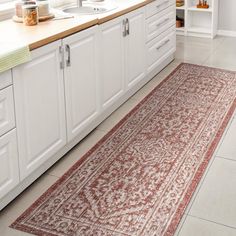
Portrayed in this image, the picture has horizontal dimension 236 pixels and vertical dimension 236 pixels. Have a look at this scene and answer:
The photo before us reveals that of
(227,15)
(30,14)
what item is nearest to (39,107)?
(30,14)

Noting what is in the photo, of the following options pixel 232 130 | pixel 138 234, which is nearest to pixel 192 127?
pixel 232 130

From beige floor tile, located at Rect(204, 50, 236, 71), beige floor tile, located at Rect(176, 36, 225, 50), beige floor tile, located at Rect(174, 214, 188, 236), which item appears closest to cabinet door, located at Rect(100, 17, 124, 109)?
beige floor tile, located at Rect(174, 214, 188, 236)

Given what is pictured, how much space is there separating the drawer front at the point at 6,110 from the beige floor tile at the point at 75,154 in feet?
2.04

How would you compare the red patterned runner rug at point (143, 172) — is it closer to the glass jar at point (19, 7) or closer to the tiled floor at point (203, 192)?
the tiled floor at point (203, 192)

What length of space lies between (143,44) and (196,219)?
204 cm

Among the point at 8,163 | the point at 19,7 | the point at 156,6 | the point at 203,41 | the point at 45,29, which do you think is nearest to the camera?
the point at 8,163

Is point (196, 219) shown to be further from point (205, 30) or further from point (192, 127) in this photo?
point (205, 30)

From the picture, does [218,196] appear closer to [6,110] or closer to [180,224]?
[180,224]

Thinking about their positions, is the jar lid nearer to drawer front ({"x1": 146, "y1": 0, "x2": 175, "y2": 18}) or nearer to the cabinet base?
the cabinet base

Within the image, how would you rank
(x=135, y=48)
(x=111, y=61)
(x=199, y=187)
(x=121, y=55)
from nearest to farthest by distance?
(x=199, y=187)
(x=111, y=61)
(x=121, y=55)
(x=135, y=48)

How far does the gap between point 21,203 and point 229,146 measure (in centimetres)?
149

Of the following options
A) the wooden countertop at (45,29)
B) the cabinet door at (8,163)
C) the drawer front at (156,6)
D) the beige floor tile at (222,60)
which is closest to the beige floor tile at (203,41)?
the beige floor tile at (222,60)

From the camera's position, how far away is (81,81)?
125 inches

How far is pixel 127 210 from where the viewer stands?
8.54 ft
